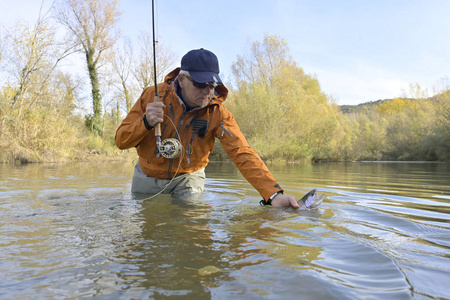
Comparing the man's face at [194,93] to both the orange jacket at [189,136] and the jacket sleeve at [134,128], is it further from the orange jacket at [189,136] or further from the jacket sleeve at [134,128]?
the jacket sleeve at [134,128]

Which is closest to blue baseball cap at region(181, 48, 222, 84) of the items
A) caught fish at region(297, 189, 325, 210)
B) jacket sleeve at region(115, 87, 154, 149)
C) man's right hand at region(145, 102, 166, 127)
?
man's right hand at region(145, 102, 166, 127)

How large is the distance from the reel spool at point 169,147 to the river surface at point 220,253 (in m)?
0.60

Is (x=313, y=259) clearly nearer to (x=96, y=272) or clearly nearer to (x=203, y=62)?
(x=96, y=272)

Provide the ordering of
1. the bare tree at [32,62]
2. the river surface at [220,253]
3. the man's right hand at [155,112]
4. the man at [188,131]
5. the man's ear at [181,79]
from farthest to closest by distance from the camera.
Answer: the bare tree at [32,62] < the man's ear at [181,79] < the man at [188,131] < the man's right hand at [155,112] < the river surface at [220,253]

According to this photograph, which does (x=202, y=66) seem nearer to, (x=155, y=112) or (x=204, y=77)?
(x=204, y=77)

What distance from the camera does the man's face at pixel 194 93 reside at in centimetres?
367

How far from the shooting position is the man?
3.56 metres

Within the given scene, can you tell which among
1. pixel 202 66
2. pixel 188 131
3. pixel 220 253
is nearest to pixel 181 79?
pixel 202 66

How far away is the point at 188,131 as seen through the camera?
4020 mm

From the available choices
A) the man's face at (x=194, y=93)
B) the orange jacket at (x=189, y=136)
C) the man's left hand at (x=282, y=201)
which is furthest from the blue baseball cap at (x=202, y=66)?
the man's left hand at (x=282, y=201)

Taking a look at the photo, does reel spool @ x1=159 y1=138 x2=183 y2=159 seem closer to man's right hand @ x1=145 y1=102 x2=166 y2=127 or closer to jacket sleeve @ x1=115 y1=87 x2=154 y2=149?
jacket sleeve @ x1=115 y1=87 x2=154 y2=149

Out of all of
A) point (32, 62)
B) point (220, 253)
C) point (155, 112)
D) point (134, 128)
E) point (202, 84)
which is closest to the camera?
point (220, 253)

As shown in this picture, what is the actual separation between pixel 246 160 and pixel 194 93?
3.07 ft

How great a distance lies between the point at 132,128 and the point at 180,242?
1.76 metres
